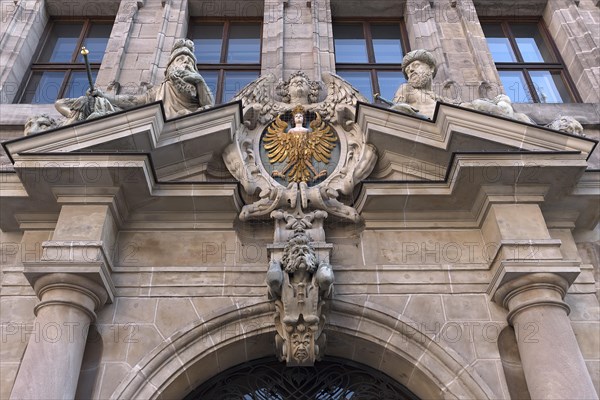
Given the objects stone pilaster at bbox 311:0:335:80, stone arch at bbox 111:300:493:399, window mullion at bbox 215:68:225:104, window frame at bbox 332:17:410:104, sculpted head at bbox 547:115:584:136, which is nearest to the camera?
stone arch at bbox 111:300:493:399

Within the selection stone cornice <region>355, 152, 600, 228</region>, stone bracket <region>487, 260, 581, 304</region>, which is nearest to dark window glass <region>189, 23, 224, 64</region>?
stone cornice <region>355, 152, 600, 228</region>

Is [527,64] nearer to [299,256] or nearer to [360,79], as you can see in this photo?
[360,79]

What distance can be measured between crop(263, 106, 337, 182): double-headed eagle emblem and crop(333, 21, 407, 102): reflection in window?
6.52 ft

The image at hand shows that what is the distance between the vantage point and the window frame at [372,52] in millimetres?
9852

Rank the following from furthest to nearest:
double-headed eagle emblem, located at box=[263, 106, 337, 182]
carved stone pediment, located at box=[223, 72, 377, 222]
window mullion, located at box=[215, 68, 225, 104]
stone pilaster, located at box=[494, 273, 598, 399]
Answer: window mullion, located at box=[215, 68, 225, 104], double-headed eagle emblem, located at box=[263, 106, 337, 182], carved stone pediment, located at box=[223, 72, 377, 222], stone pilaster, located at box=[494, 273, 598, 399]

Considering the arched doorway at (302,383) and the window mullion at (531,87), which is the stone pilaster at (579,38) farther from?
the arched doorway at (302,383)

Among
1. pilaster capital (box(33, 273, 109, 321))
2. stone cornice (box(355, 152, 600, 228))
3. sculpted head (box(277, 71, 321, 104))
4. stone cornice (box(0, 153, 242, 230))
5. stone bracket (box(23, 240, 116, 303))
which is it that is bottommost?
pilaster capital (box(33, 273, 109, 321))

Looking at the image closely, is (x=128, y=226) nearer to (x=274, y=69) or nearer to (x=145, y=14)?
(x=274, y=69)

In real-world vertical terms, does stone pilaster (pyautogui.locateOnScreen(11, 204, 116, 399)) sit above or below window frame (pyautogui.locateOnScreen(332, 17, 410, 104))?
below

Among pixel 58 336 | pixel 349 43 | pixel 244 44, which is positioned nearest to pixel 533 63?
pixel 349 43

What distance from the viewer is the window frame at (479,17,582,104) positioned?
9.75m

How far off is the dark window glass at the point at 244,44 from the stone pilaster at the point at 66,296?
14.8 feet

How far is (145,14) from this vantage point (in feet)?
34.2

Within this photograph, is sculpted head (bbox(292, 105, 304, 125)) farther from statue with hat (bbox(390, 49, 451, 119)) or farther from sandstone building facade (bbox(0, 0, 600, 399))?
statue with hat (bbox(390, 49, 451, 119))
